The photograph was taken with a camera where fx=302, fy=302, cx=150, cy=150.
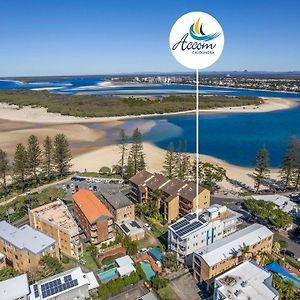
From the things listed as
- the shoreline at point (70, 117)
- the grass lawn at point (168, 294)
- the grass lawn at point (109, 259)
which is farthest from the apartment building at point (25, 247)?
the shoreline at point (70, 117)

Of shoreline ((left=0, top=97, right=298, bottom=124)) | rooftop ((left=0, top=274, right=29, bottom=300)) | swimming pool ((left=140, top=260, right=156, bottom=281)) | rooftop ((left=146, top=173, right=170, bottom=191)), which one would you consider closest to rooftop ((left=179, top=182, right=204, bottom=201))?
rooftop ((left=146, top=173, right=170, bottom=191))

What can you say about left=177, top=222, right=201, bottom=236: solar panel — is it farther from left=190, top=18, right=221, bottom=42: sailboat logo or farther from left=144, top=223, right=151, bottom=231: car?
left=190, top=18, right=221, bottom=42: sailboat logo

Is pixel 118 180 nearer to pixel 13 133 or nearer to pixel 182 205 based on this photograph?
pixel 182 205

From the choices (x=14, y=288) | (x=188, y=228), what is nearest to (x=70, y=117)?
(x=188, y=228)

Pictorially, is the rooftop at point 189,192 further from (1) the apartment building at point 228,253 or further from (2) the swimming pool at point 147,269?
(2) the swimming pool at point 147,269

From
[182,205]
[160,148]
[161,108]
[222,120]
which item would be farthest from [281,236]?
[161,108]

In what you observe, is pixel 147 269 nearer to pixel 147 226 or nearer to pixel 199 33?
pixel 147 226

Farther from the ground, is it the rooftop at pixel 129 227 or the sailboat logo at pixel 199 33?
the sailboat logo at pixel 199 33
